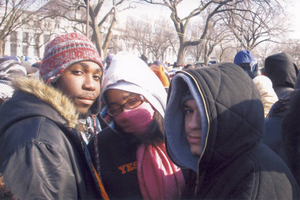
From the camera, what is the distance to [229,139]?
118 cm

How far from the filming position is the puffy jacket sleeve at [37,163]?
101cm

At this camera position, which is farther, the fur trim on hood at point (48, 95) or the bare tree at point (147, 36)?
the bare tree at point (147, 36)

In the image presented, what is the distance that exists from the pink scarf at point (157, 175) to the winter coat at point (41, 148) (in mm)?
439

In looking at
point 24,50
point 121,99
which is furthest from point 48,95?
point 24,50

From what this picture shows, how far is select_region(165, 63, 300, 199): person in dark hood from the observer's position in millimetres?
1050

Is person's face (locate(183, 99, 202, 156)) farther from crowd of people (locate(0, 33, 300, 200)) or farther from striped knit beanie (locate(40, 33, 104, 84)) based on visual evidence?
striped knit beanie (locate(40, 33, 104, 84))

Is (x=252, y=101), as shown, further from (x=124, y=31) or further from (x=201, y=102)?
(x=124, y=31)

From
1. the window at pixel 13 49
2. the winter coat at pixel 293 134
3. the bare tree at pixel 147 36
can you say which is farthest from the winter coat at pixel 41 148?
the window at pixel 13 49

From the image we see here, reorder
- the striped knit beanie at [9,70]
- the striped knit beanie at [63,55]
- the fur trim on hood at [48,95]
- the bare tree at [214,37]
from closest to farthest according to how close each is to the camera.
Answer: the fur trim on hood at [48,95] < the striped knit beanie at [63,55] < the striped knit beanie at [9,70] < the bare tree at [214,37]

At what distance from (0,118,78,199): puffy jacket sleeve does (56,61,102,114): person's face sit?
44cm

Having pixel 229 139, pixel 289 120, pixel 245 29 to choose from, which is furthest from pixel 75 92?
pixel 245 29

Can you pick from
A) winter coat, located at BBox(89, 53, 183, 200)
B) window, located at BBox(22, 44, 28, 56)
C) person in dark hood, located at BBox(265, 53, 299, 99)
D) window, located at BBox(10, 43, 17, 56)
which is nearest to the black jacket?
winter coat, located at BBox(89, 53, 183, 200)

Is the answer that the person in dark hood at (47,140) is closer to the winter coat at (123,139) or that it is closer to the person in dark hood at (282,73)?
the winter coat at (123,139)

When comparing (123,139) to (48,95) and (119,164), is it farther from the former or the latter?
(48,95)
